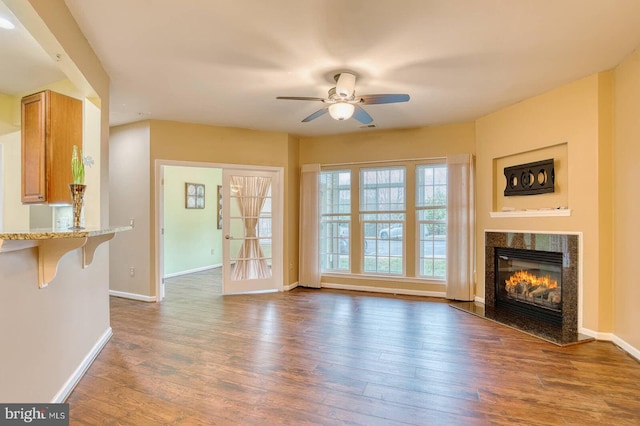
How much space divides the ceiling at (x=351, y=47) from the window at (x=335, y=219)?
189 centimetres

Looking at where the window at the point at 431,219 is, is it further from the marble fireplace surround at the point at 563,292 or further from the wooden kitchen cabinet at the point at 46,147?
the wooden kitchen cabinet at the point at 46,147

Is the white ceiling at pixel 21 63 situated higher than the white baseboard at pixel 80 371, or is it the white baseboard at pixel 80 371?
the white ceiling at pixel 21 63

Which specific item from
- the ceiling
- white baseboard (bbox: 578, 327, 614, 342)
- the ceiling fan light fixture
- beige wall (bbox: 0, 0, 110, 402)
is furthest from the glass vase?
white baseboard (bbox: 578, 327, 614, 342)

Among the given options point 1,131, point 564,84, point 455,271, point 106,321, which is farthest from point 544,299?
point 1,131

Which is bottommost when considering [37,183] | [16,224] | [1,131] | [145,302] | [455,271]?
[145,302]

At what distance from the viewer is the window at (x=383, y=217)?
17.8ft

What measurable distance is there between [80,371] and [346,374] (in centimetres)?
204

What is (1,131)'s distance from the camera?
137 inches

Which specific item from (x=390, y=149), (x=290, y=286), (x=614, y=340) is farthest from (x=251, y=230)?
(x=614, y=340)

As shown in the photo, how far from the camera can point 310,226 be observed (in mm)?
5703

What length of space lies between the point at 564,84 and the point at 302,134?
3.60 meters

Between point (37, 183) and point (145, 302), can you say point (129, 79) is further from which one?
point (145, 302)

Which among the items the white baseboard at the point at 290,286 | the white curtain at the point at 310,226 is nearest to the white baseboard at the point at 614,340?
the white curtain at the point at 310,226

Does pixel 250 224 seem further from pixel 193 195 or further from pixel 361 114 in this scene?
pixel 361 114
